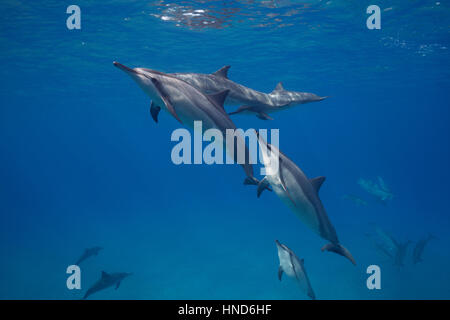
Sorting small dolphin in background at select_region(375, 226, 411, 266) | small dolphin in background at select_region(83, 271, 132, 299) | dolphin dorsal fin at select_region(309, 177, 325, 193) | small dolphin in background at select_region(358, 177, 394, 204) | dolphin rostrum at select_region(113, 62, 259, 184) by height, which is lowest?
small dolphin in background at select_region(83, 271, 132, 299)

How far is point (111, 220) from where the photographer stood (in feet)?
111

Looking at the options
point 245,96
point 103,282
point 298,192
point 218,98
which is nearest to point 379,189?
point 245,96

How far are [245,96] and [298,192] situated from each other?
2.99m

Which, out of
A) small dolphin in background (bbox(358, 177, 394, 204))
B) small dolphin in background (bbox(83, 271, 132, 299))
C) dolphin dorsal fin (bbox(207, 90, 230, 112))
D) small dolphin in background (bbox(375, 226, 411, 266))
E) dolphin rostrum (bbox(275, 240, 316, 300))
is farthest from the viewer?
small dolphin in background (bbox(358, 177, 394, 204))

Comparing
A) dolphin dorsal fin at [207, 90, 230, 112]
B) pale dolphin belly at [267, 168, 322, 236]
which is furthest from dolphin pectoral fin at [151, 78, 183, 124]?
pale dolphin belly at [267, 168, 322, 236]

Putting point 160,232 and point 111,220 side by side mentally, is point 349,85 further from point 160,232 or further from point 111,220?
point 111,220

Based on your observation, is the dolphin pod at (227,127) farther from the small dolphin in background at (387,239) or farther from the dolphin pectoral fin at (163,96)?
the small dolphin in background at (387,239)

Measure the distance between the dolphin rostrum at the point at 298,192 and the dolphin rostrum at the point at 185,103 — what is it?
321mm

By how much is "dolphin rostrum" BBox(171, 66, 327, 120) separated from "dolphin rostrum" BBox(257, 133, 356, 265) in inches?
76.2

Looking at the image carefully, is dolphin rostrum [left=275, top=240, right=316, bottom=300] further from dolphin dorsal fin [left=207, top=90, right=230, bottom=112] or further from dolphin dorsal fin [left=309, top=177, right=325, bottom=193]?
dolphin dorsal fin [left=207, top=90, right=230, bottom=112]

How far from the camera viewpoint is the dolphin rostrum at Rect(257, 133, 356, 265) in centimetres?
291
